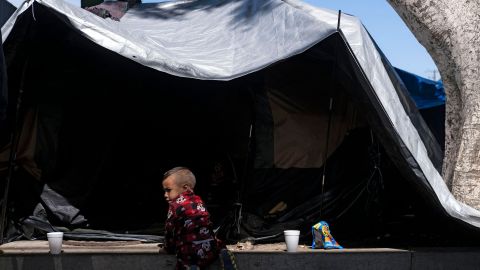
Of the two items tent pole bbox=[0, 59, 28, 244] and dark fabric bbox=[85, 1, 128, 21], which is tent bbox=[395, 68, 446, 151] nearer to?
dark fabric bbox=[85, 1, 128, 21]

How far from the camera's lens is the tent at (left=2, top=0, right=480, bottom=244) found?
5.81 meters

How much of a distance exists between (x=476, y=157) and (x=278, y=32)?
7.02ft

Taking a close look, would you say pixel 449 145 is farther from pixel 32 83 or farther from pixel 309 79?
pixel 32 83

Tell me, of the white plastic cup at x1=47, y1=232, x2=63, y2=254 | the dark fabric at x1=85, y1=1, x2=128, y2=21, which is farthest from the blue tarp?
the white plastic cup at x1=47, y1=232, x2=63, y2=254

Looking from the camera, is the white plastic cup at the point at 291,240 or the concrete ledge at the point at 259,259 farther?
the white plastic cup at the point at 291,240

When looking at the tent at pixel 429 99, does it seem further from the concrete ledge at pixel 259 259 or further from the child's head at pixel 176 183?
the child's head at pixel 176 183

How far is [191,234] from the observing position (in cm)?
448

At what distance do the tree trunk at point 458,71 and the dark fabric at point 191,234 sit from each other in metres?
2.75

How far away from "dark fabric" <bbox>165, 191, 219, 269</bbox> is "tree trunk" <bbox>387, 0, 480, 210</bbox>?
2747mm

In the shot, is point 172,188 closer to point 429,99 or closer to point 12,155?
point 12,155

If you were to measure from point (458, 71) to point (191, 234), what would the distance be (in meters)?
3.24

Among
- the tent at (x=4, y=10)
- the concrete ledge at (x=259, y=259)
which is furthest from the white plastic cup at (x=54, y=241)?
the tent at (x=4, y=10)

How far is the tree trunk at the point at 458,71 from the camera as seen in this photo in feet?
20.1

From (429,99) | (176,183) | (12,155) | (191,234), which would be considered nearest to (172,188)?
(176,183)
